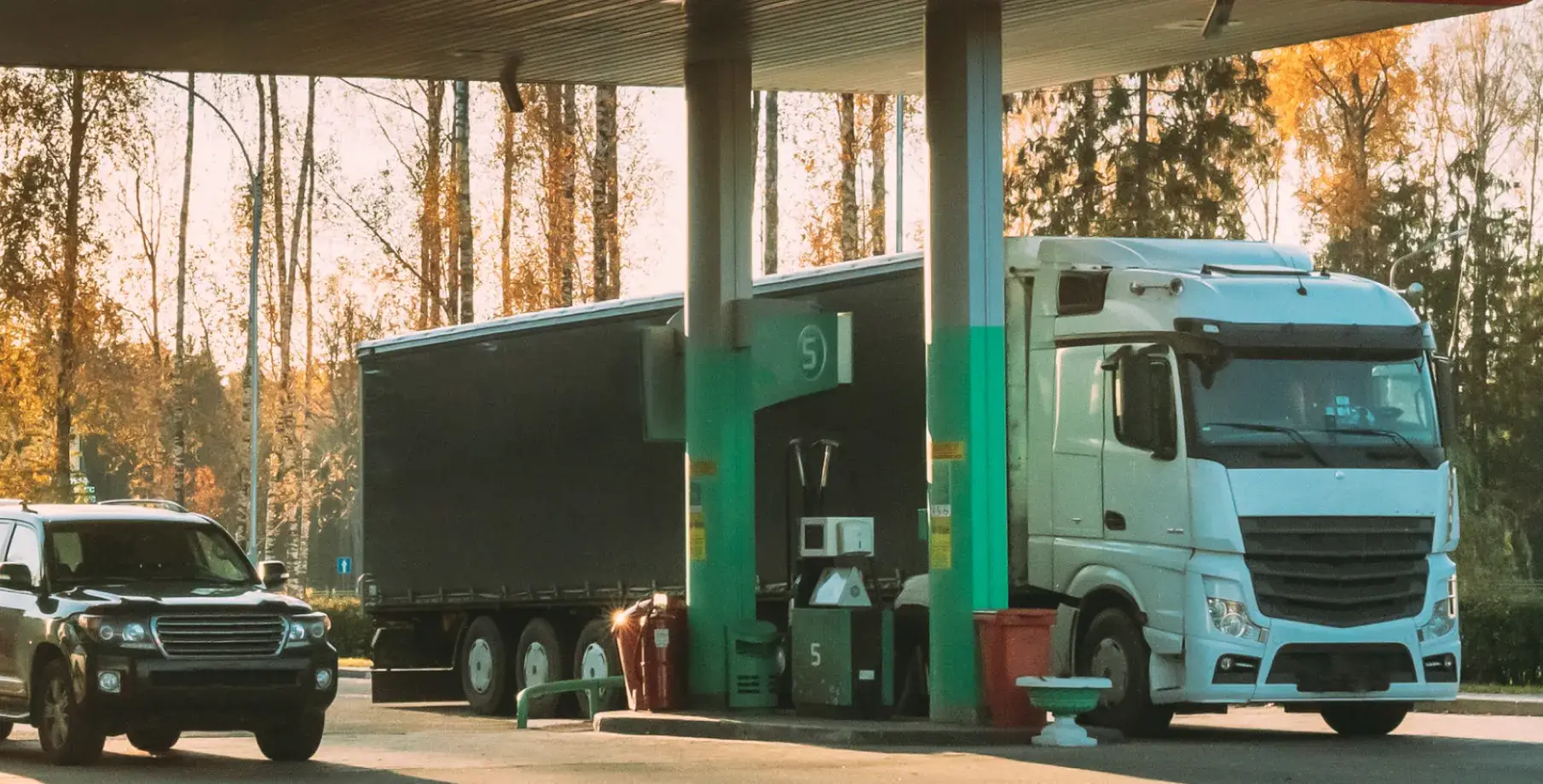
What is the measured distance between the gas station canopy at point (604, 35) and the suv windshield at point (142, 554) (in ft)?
13.7

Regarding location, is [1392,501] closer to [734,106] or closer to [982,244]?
[982,244]

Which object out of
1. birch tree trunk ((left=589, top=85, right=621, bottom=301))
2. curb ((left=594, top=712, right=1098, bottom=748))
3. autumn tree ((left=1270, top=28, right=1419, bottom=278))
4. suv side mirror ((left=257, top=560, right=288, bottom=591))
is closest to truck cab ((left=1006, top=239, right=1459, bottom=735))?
curb ((left=594, top=712, right=1098, bottom=748))

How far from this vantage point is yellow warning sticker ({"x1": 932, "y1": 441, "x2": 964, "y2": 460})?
18828mm

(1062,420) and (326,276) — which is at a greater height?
(326,276)

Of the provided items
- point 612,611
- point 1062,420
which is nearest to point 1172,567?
point 1062,420

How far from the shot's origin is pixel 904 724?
60.9 ft

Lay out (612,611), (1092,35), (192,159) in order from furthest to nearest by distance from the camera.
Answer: (192,159) → (612,611) → (1092,35)

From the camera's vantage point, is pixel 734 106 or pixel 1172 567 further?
pixel 734 106

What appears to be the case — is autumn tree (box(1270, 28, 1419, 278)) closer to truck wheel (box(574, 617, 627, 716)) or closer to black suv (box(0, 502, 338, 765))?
truck wheel (box(574, 617, 627, 716))

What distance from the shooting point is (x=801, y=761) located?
16734mm

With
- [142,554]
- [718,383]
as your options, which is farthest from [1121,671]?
[142,554]

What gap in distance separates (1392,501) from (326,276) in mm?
51889

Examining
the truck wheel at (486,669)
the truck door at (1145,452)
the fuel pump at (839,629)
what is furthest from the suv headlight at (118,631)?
the truck wheel at (486,669)

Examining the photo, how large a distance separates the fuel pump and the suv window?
5.77 meters
